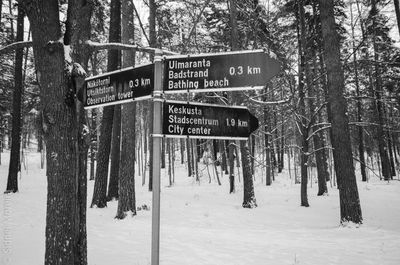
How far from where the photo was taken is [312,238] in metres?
7.56

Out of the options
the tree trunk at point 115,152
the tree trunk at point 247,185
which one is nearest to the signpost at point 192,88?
the tree trunk at point 115,152

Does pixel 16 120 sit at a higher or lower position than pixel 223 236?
higher

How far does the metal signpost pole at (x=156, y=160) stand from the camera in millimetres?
2863

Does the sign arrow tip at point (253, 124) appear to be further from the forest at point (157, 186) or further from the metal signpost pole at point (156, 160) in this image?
the metal signpost pole at point (156, 160)

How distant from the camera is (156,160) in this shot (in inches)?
116

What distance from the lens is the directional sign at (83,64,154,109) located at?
10.3 ft

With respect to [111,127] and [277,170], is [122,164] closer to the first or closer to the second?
[111,127]

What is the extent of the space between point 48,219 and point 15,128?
16.2 m

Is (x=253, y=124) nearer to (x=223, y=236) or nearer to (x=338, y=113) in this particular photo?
(x=223, y=236)

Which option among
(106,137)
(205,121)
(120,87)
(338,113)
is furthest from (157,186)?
(106,137)

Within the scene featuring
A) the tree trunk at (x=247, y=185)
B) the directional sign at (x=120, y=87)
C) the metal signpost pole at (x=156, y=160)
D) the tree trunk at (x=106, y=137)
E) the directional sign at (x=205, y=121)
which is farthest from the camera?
the tree trunk at (x=247, y=185)

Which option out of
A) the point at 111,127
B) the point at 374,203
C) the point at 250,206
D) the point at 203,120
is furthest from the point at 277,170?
the point at 203,120

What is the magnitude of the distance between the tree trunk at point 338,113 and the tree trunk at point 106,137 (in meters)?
7.94

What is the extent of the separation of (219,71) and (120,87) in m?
1.11
